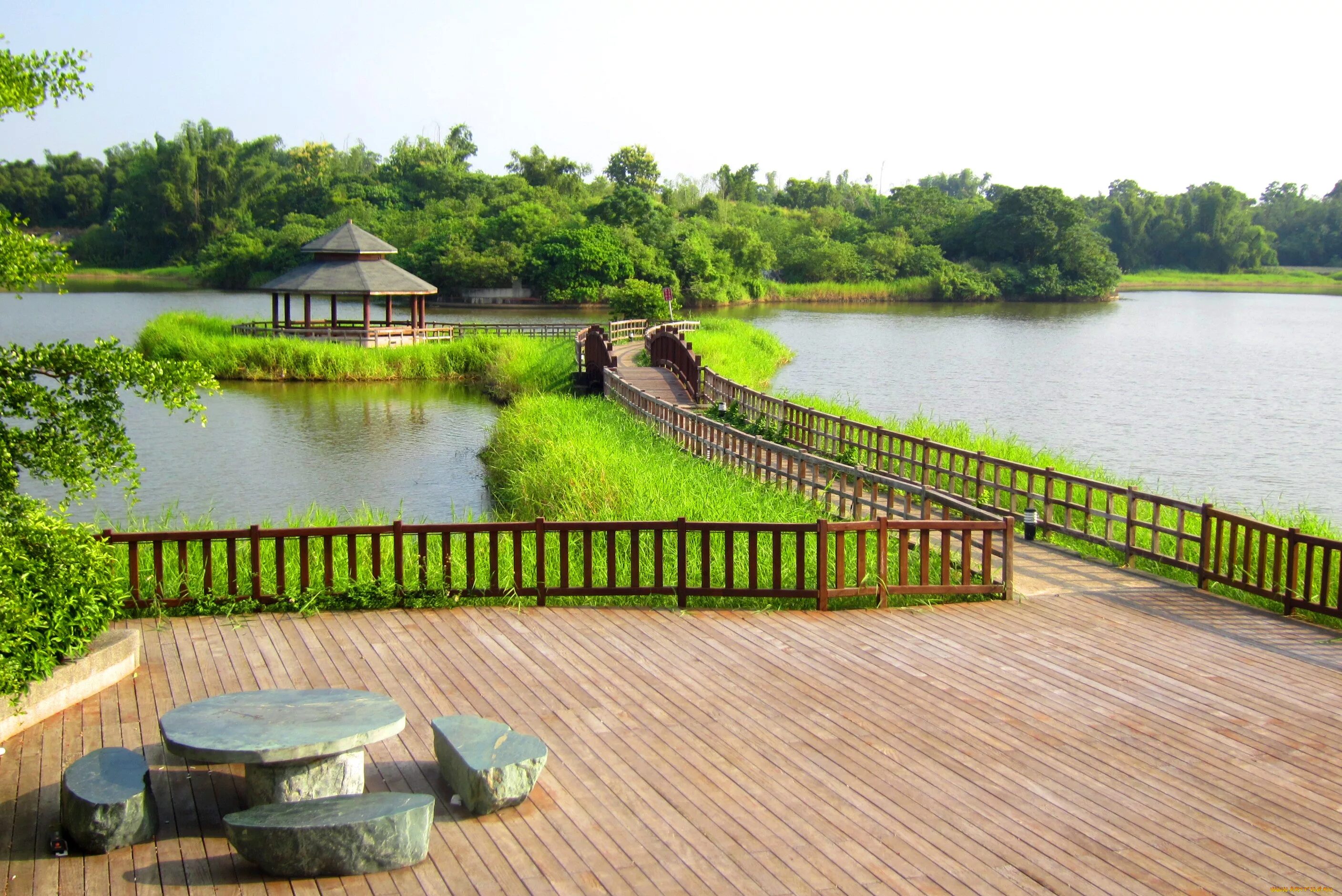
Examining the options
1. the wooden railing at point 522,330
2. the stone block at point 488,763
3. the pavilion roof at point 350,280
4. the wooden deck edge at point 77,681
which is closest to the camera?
the stone block at point 488,763

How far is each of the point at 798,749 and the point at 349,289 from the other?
3802 centimetres

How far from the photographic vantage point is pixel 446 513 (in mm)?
19203

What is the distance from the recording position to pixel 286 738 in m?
5.38

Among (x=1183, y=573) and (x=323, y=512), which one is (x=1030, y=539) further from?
(x=323, y=512)

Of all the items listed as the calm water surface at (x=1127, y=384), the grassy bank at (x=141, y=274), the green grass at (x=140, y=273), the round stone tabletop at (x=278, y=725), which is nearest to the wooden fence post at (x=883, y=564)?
the round stone tabletop at (x=278, y=725)

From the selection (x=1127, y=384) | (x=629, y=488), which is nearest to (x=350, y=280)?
(x=1127, y=384)

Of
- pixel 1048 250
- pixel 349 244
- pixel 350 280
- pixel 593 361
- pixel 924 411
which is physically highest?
pixel 1048 250

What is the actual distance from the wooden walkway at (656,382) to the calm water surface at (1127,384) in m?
5.48

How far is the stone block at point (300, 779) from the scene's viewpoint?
215 inches

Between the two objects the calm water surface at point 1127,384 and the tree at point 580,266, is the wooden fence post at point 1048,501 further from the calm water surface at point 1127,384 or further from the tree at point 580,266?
the tree at point 580,266

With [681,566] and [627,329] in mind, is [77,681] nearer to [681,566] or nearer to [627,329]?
[681,566]

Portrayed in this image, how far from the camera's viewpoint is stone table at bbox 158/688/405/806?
529cm

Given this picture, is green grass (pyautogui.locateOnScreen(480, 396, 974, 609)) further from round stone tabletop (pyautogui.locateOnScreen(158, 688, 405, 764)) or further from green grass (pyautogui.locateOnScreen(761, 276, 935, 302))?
green grass (pyautogui.locateOnScreen(761, 276, 935, 302))

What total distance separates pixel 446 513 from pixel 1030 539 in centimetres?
1014
